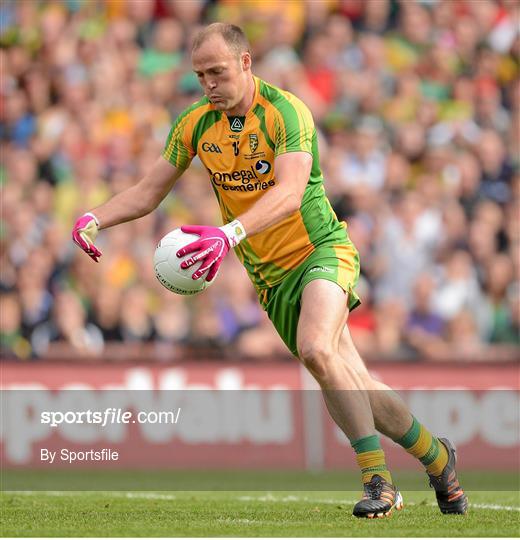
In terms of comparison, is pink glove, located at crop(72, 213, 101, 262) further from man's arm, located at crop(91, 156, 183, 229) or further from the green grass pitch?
the green grass pitch

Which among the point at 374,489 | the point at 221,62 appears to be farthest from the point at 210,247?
the point at 374,489

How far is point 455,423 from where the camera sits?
13227 millimetres

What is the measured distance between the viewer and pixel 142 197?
802cm

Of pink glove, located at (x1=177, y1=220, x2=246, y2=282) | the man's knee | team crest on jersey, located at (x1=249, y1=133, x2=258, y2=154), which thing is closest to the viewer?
pink glove, located at (x1=177, y1=220, x2=246, y2=282)

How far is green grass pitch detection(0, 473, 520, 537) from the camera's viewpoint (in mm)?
6594

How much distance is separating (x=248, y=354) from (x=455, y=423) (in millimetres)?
2244

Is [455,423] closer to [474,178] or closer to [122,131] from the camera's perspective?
[474,178]

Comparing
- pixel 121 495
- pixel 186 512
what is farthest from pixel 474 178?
pixel 186 512

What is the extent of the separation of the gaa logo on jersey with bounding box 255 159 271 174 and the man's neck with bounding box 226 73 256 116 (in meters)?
0.30

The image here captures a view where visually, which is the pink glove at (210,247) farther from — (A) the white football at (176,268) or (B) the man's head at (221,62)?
(B) the man's head at (221,62)

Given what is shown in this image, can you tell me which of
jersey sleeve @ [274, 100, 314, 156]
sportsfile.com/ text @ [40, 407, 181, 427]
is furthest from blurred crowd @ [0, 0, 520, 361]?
jersey sleeve @ [274, 100, 314, 156]

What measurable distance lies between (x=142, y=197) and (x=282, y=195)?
1.25 m

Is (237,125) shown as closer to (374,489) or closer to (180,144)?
(180,144)

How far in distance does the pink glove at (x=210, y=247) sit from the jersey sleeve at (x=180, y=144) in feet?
3.76
